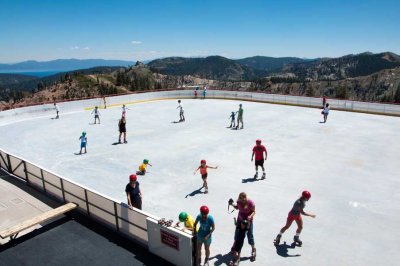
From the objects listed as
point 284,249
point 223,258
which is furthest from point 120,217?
point 284,249

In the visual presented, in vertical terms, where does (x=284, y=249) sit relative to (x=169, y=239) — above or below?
below

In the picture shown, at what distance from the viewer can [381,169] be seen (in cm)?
1388

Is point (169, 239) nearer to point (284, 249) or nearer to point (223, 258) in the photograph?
point (223, 258)

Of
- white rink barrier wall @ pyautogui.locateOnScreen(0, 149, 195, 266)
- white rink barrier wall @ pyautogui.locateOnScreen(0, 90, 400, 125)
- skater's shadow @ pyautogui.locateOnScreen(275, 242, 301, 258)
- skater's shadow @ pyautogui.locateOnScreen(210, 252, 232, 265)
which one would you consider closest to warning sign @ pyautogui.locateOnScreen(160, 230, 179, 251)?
white rink barrier wall @ pyautogui.locateOnScreen(0, 149, 195, 266)

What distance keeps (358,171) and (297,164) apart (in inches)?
98.9

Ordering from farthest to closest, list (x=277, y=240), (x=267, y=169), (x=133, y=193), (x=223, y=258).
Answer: (x=267, y=169)
(x=133, y=193)
(x=277, y=240)
(x=223, y=258)

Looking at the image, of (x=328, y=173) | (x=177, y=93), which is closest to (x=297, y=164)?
(x=328, y=173)

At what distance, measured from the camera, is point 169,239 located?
6.95m

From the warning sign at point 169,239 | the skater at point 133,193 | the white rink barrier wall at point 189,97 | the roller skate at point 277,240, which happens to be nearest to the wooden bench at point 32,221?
the skater at point 133,193

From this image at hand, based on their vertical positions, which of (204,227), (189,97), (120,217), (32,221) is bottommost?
(189,97)

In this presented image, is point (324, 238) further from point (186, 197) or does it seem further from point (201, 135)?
point (201, 135)

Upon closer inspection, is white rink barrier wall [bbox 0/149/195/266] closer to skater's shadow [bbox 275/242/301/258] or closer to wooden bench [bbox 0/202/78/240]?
A: wooden bench [bbox 0/202/78/240]

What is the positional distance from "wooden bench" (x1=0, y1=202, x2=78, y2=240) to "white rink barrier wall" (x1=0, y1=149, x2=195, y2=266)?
0.41m

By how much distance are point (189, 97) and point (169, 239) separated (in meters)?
32.9
